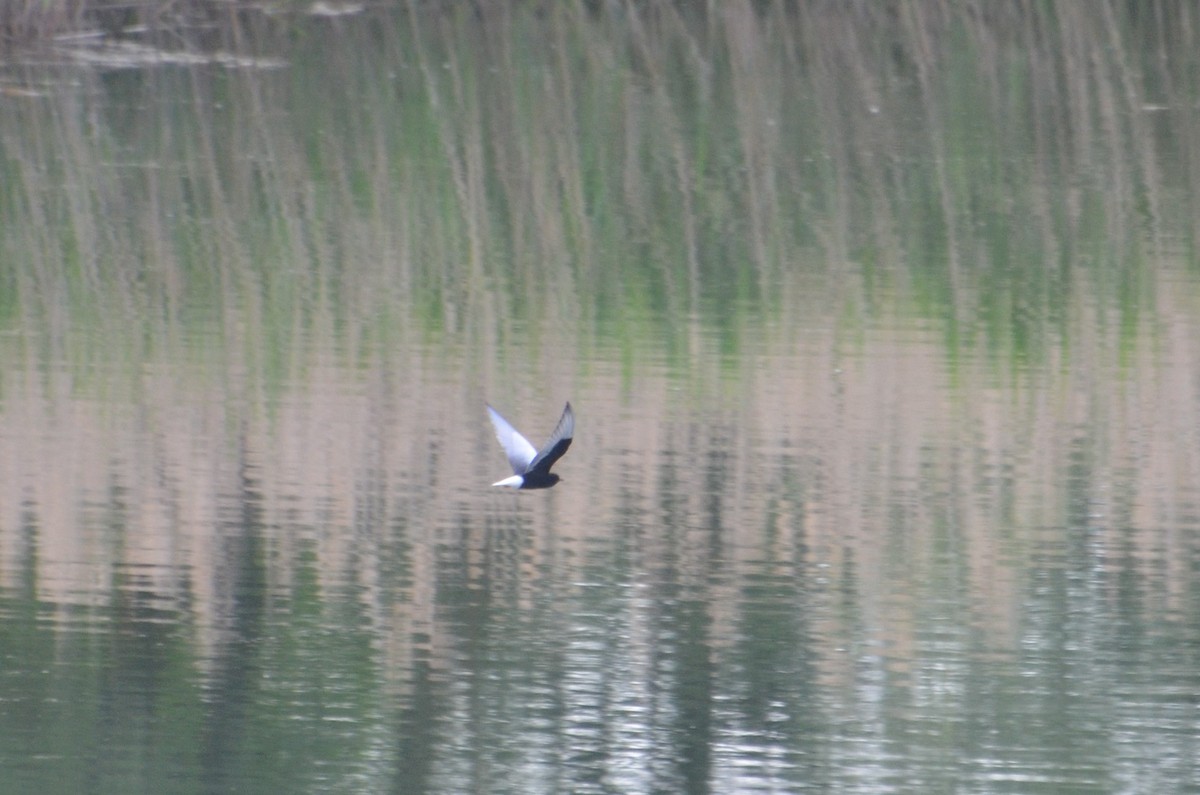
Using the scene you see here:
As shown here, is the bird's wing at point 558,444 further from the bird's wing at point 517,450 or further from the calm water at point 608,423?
the calm water at point 608,423

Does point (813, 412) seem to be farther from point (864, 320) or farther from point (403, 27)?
point (403, 27)

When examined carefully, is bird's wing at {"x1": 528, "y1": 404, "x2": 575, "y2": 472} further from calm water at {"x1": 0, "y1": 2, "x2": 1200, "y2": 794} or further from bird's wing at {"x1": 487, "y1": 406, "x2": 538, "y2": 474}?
calm water at {"x1": 0, "y1": 2, "x2": 1200, "y2": 794}

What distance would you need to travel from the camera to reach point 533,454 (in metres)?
5.75

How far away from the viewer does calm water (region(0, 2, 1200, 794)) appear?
5.23 meters

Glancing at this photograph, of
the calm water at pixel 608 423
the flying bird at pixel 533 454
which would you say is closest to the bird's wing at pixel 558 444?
the flying bird at pixel 533 454

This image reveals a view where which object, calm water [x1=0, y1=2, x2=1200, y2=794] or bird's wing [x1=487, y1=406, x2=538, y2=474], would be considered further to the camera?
bird's wing [x1=487, y1=406, x2=538, y2=474]

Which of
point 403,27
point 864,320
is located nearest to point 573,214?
point 864,320

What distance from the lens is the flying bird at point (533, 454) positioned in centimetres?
531

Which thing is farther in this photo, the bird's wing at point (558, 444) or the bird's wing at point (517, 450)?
the bird's wing at point (517, 450)

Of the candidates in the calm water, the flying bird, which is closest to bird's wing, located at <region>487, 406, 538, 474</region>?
the flying bird

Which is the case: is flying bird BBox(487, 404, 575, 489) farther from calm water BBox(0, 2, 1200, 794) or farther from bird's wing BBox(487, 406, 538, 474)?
calm water BBox(0, 2, 1200, 794)

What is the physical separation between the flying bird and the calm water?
0.38 metres

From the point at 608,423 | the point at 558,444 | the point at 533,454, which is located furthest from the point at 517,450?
the point at 608,423

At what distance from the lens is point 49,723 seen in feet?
16.8
